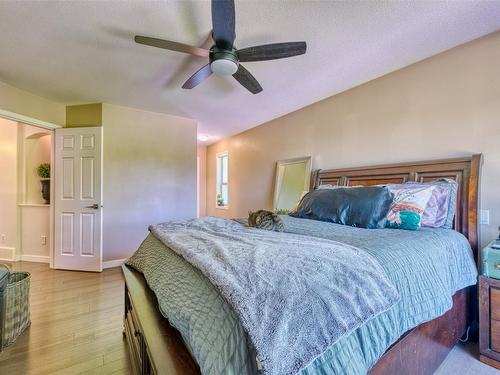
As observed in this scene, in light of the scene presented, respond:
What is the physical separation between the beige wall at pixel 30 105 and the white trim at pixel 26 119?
4cm

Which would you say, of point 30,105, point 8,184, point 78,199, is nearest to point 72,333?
point 78,199

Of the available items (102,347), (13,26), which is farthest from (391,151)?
(13,26)

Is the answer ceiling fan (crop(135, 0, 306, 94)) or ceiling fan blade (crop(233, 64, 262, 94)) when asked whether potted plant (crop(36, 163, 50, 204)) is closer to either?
ceiling fan (crop(135, 0, 306, 94))

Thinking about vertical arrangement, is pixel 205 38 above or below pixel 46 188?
above

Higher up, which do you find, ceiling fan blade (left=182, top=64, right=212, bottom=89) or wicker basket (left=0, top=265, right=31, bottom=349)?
ceiling fan blade (left=182, top=64, right=212, bottom=89)

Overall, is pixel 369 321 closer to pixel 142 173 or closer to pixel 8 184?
pixel 142 173

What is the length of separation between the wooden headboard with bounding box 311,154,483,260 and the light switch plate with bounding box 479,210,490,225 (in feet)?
0.36

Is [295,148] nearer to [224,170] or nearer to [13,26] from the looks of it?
[224,170]

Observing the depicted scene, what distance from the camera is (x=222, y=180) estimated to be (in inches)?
246

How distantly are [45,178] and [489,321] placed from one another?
567cm

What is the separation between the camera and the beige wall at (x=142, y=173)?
3781 millimetres

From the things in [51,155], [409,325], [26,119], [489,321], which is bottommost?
[489,321]

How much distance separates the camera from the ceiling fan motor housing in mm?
1911

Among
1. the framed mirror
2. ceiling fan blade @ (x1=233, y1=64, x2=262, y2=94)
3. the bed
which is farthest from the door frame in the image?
the framed mirror
